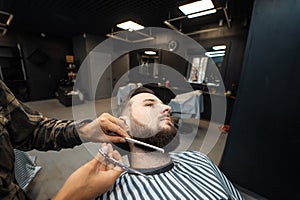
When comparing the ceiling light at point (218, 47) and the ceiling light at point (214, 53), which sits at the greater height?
the ceiling light at point (218, 47)

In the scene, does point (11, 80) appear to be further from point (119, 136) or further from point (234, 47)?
point (234, 47)

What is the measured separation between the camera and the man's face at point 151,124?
2.62 feet

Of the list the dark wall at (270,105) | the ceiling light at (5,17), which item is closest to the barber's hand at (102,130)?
the dark wall at (270,105)

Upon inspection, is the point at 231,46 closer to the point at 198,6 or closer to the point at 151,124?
the point at 198,6

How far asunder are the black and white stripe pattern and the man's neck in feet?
0.21

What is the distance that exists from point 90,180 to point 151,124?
42 cm

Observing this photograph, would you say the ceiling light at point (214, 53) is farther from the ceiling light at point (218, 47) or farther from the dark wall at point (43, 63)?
the dark wall at point (43, 63)

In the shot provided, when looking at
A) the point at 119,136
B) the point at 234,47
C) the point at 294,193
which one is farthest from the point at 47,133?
the point at 234,47

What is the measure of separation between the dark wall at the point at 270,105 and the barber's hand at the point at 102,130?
1189 millimetres

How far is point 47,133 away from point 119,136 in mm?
382

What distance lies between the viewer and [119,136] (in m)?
0.70

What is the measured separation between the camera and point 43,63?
519 cm

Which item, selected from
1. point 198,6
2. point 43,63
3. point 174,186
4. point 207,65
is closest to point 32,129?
point 174,186

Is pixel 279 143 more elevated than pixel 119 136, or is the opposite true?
pixel 119 136
